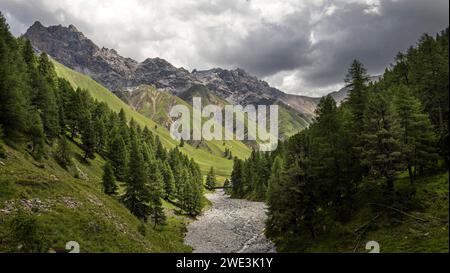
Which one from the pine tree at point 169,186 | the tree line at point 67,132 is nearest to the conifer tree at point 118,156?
the tree line at point 67,132

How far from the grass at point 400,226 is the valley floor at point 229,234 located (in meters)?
8.00

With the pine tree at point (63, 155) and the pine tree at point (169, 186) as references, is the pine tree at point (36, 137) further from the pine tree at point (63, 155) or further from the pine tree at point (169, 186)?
the pine tree at point (169, 186)

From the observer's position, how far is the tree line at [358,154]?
4134 cm

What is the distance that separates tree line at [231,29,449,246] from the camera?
1628 inches

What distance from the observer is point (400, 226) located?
38.3 meters

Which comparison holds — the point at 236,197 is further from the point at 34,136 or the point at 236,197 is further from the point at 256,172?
the point at 34,136

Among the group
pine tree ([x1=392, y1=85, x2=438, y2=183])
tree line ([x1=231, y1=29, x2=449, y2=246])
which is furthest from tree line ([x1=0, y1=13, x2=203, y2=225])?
pine tree ([x1=392, y1=85, x2=438, y2=183])

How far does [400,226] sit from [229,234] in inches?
1447

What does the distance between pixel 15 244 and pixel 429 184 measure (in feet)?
145

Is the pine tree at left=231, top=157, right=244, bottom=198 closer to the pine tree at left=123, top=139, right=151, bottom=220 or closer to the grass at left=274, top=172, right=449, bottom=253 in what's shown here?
the pine tree at left=123, top=139, right=151, bottom=220

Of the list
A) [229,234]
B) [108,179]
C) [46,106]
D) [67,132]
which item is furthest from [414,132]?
[67,132]

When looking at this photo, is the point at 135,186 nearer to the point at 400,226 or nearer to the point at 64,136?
the point at 64,136

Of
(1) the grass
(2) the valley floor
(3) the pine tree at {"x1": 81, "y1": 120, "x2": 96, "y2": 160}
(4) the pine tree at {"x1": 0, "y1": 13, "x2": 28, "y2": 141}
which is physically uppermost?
(4) the pine tree at {"x1": 0, "y1": 13, "x2": 28, "y2": 141}

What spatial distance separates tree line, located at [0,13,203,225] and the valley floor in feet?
27.2
